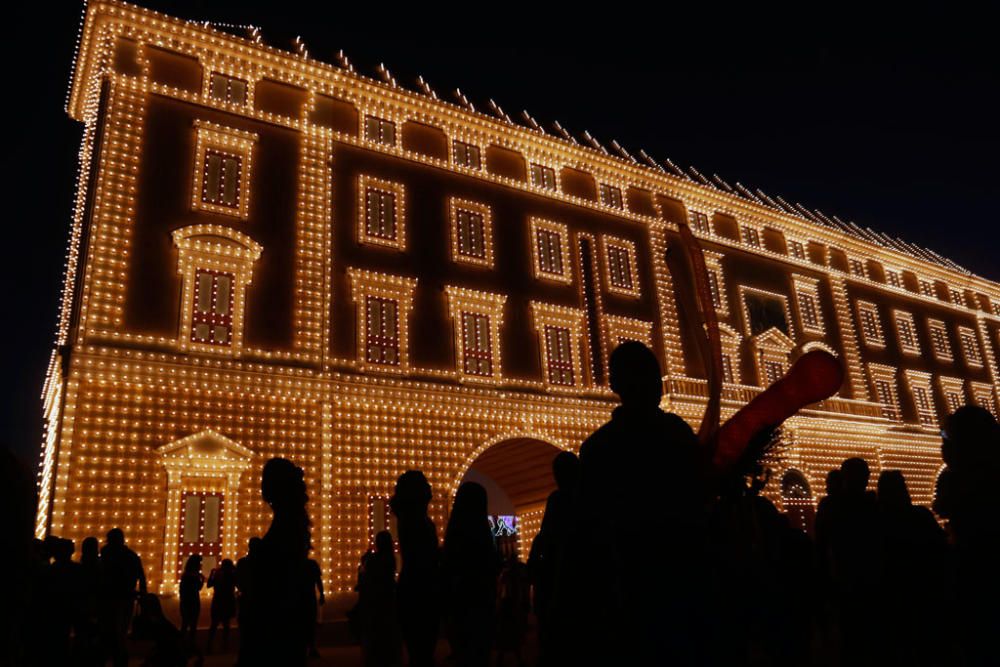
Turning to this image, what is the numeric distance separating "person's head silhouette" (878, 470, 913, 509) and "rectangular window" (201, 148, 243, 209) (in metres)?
15.7

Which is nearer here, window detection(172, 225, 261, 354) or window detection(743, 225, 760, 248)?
window detection(172, 225, 261, 354)

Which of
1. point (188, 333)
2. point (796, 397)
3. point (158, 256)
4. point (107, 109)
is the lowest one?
point (796, 397)

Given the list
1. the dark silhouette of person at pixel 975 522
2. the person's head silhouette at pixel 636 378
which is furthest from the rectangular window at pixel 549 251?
the person's head silhouette at pixel 636 378

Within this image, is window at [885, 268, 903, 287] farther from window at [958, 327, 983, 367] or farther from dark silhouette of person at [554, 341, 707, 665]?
dark silhouette of person at [554, 341, 707, 665]

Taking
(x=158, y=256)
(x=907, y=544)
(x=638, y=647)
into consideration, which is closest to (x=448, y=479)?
Answer: (x=158, y=256)

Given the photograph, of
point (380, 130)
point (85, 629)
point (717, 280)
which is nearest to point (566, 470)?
point (85, 629)

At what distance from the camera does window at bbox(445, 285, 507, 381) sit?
20.1 meters

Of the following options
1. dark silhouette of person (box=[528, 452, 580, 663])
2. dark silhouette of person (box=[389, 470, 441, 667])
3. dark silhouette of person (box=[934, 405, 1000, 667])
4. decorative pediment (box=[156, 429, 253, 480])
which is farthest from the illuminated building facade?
dark silhouette of person (box=[934, 405, 1000, 667])

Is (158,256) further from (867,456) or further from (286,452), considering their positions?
(867,456)

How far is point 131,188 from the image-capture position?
54.4ft

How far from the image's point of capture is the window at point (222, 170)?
17578mm

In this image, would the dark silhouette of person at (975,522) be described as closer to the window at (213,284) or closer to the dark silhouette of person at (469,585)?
the dark silhouette of person at (469,585)

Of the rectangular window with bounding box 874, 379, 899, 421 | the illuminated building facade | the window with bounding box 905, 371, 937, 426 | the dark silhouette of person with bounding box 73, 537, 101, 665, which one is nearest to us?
the dark silhouette of person with bounding box 73, 537, 101, 665

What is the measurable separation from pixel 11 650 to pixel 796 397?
10.3m
